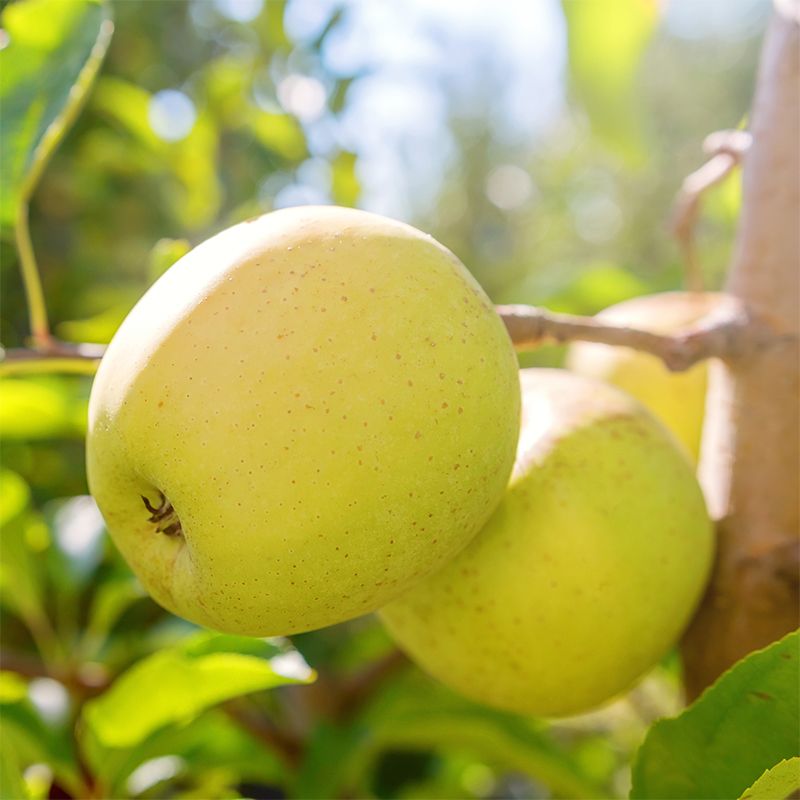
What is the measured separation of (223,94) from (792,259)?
108 cm

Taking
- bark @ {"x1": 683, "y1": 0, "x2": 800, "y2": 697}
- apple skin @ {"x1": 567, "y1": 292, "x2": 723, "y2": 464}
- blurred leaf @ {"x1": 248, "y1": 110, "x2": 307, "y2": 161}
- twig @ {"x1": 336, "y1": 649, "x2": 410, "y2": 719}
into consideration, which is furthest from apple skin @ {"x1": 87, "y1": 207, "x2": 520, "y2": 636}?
blurred leaf @ {"x1": 248, "y1": 110, "x2": 307, "y2": 161}

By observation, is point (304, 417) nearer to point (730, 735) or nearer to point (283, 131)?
point (730, 735)

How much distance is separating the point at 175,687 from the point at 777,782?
1.28 ft

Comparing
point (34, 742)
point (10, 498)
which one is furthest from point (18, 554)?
point (34, 742)

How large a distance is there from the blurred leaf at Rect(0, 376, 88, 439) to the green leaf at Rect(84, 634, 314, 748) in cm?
30

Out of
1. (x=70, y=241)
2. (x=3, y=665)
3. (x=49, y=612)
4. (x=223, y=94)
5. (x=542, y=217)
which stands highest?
(x=223, y=94)

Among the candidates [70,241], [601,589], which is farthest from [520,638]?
[70,241]

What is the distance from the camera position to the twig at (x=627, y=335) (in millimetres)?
570

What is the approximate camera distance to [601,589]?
0.56 metres

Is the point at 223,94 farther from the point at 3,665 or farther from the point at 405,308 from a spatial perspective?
the point at 405,308

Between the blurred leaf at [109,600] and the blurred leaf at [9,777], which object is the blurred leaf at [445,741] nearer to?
the blurred leaf at [109,600]

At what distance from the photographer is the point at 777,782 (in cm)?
39

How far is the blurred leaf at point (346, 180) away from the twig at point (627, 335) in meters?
0.79

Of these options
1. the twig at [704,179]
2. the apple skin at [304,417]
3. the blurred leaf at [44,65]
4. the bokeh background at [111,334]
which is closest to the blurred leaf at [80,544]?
the bokeh background at [111,334]
